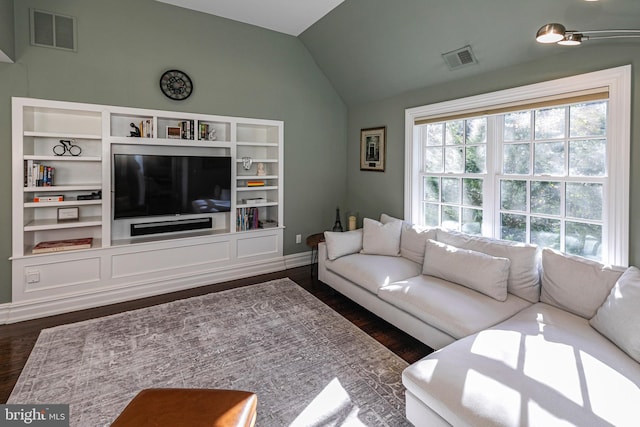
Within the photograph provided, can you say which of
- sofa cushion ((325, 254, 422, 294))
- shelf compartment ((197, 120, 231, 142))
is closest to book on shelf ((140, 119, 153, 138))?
shelf compartment ((197, 120, 231, 142))

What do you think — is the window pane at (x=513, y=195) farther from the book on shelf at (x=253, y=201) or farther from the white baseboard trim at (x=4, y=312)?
the white baseboard trim at (x=4, y=312)

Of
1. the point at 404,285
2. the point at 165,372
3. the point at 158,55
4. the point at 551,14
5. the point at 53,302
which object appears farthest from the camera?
the point at 158,55

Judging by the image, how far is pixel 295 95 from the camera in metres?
4.50

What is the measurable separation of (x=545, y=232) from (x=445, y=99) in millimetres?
1682

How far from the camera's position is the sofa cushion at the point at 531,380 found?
1338 mm

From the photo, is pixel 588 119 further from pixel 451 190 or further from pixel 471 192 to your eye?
pixel 451 190

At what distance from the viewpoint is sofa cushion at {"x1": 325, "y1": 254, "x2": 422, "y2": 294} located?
2.97 metres

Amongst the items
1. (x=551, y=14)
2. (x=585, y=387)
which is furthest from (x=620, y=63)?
(x=585, y=387)

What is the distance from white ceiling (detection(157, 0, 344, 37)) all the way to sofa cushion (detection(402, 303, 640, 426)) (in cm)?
352

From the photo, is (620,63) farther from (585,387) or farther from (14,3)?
(14,3)

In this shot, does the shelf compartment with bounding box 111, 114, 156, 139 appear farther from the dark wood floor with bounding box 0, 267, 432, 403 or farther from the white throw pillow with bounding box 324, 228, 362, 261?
the white throw pillow with bounding box 324, 228, 362, 261

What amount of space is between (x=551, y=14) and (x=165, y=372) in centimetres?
376

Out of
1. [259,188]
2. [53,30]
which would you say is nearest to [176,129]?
[259,188]

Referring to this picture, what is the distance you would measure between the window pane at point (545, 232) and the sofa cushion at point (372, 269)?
3.44 ft
